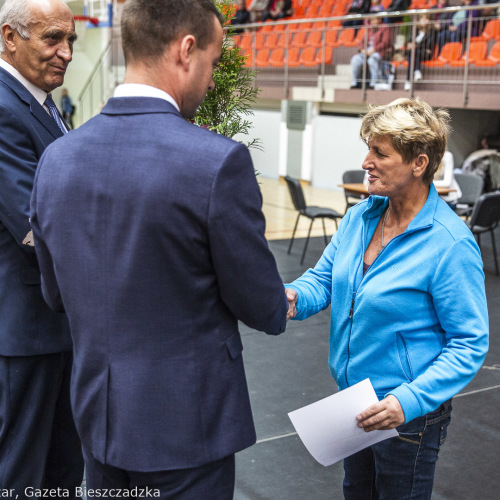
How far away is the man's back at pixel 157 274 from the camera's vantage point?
1168 mm

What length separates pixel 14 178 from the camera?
5.92 ft

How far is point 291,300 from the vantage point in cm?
182

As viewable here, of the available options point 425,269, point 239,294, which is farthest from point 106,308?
point 425,269

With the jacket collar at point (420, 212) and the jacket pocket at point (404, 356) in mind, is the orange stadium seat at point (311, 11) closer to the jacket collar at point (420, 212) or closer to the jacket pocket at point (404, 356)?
the jacket collar at point (420, 212)

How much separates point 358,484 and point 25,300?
1.10 metres

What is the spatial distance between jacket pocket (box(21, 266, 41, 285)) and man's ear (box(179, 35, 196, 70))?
0.94 meters

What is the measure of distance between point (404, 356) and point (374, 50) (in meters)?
10.7

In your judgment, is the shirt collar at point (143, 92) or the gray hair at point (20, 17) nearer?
the shirt collar at point (143, 92)

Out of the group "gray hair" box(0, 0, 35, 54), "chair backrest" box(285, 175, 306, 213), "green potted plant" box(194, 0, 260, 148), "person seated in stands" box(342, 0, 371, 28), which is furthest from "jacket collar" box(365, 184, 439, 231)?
"person seated in stands" box(342, 0, 371, 28)

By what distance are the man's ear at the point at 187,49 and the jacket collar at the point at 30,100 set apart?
2.75ft

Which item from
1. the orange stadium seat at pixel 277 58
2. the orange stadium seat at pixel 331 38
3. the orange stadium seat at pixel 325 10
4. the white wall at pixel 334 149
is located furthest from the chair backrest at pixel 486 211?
the orange stadium seat at pixel 325 10

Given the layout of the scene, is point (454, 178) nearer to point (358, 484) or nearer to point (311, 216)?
point (311, 216)

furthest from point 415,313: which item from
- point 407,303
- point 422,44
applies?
point 422,44

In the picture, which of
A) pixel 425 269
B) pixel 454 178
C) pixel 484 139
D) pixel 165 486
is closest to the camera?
pixel 165 486
